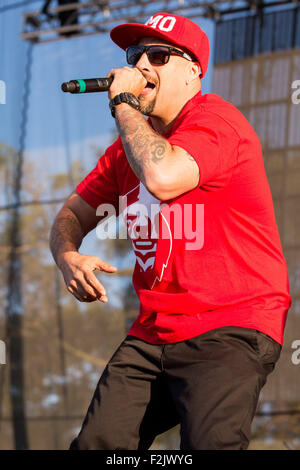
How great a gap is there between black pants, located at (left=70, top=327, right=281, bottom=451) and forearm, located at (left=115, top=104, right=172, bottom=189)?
45 centimetres

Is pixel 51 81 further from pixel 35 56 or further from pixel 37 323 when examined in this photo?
pixel 37 323

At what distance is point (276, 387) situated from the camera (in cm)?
471

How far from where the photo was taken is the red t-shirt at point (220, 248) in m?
1.60

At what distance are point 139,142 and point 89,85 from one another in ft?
0.99

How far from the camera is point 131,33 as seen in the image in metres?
1.93

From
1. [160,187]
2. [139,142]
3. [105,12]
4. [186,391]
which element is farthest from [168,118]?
[105,12]

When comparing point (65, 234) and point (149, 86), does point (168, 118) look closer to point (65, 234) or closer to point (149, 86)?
point (149, 86)

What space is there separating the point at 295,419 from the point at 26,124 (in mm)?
3211

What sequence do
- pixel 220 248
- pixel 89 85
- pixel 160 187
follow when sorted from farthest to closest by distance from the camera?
pixel 89 85, pixel 220 248, pixel 160 187

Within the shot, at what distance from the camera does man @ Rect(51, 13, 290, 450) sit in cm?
150

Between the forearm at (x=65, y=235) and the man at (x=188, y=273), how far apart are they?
0.18ft

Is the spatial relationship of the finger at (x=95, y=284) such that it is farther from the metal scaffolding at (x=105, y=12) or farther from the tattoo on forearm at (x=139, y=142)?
the metal scaffolding at (x=105, y=12)

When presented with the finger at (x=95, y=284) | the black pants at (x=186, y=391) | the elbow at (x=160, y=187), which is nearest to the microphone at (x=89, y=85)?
the elbow at (x=160, y=187)

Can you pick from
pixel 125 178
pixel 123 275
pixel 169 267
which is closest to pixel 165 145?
pixel 169 267
